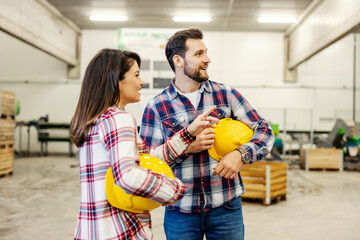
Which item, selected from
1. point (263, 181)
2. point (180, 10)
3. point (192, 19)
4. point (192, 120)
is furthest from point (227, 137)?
point (192, 19)

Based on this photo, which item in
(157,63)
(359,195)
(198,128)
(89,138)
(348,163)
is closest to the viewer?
(89,138)

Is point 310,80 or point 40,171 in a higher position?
point 310,80

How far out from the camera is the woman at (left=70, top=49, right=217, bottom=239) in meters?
1.04

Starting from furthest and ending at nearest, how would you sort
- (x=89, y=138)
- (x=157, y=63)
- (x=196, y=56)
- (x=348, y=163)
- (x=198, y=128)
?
(x=157, y=63) < (x=348, y=163) < (x=196, y=56) < (x=198, y=128) < (x=89, y=138)

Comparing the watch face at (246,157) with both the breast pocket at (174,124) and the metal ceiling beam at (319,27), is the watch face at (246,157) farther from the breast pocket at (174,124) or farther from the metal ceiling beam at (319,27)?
the metal ceiling beam at (319,27)

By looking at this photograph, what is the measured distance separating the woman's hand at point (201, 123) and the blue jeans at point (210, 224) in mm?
383

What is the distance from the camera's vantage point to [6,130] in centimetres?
748

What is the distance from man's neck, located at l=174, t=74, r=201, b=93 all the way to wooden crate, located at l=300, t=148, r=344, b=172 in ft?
27.7

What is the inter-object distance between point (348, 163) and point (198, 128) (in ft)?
31.0

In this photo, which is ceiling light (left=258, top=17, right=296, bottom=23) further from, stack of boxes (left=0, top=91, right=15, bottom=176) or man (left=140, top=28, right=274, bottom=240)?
man (left=140, top=28, right=274, bottom=240)

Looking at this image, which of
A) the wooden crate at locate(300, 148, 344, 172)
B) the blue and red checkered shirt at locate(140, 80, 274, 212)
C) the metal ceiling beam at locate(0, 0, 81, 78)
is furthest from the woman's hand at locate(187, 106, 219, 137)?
the wooden crate at locate(300, 148, 344, 172)

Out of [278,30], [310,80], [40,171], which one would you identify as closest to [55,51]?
Answer: [40,171]

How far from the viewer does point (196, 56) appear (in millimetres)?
1599

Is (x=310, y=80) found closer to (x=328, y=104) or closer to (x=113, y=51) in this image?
(x=328, y=104)
